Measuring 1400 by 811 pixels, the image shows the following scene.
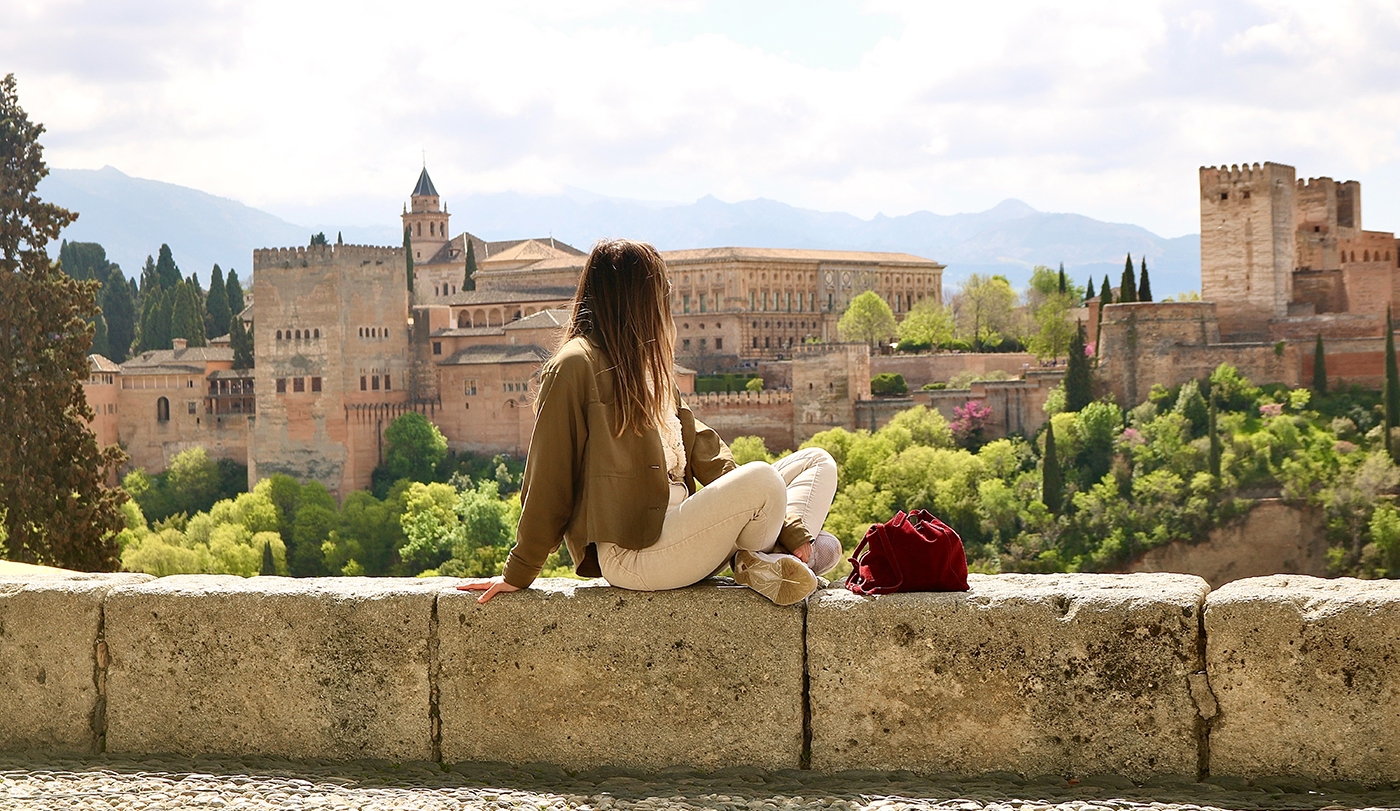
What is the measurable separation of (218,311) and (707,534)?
6041cm

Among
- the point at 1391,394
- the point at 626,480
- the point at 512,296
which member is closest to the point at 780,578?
the point at 626,480

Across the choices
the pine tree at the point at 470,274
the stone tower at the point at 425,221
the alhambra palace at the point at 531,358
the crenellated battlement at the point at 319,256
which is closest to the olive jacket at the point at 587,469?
the alhambra palace at the point at 531,358

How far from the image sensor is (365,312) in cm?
4606

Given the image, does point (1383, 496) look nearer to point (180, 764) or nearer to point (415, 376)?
point (415, 376)

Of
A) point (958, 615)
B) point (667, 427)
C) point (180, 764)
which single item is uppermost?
point (667, 427)

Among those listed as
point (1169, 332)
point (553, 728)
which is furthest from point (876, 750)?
point (1169, 332)

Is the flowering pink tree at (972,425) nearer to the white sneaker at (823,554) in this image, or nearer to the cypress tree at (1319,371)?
the cypress tree at (1319,371)

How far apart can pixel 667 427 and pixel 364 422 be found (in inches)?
1717

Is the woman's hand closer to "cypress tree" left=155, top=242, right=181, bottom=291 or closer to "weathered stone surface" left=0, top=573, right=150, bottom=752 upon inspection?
"weathered stone surface" left=0, top=573, right=150, bottom=752

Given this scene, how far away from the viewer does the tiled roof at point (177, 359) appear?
161ft

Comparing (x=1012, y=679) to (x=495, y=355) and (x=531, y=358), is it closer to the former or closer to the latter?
(x=531, y=358)

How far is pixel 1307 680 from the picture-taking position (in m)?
3.67

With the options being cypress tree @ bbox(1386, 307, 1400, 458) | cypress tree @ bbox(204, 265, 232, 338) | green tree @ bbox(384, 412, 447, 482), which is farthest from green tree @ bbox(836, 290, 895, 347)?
cypress tree @ bbox(1386, 307, 1400, 458)

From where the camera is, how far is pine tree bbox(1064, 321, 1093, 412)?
40.5m
